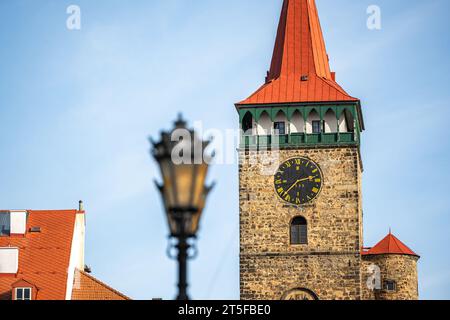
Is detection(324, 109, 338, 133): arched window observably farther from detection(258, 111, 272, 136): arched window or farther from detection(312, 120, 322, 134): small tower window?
detection(258, 111, 272, 136): arched window

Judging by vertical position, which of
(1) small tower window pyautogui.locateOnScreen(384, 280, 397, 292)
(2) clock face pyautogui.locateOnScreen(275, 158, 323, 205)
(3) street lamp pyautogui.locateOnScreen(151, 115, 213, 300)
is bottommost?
(3) street lamp pyautogui.locateOnScreen(151, 115, 213, 300)

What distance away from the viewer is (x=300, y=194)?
203ft

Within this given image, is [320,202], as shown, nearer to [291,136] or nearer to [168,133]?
[291,136]

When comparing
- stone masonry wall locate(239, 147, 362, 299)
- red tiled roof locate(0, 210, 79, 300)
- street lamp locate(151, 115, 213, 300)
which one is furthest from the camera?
stone masonry wall locate(239, 147, 362, 299)

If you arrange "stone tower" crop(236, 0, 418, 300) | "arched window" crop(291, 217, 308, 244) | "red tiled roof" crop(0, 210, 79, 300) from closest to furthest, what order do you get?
"red tiled roof" crop(0, 210, 79, 300) < "stone tower" crop(236, 0, 418, 300) < "arched window" crop(291, 217, 308, 244)

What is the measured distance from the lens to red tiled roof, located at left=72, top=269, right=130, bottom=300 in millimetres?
57875

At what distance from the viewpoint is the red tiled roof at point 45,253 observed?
56281 millimetres

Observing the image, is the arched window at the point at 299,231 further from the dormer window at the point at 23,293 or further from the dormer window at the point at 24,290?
the dormer window at the point at 23,293

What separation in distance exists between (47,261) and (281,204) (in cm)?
1122

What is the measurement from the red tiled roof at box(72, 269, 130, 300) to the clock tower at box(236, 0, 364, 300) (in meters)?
6.38

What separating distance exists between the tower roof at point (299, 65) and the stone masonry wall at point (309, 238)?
314cm

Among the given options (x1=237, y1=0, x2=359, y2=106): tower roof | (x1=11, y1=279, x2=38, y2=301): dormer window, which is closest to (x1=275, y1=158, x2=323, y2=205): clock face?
(x1=237, y1=0, x2=359, y2=106): tower roof

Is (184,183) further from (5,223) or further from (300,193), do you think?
(300,193)

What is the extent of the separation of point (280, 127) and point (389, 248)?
24.7ft
